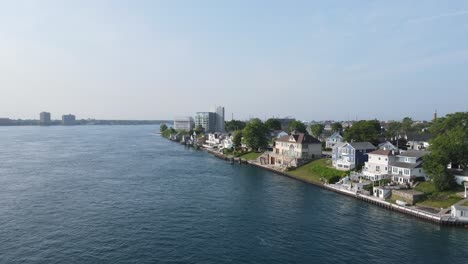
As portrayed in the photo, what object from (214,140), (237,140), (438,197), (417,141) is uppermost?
(417,141)

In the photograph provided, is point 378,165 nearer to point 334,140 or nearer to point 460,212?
point 460,212

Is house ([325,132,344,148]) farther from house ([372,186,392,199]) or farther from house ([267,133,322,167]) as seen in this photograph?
house ([372,186,392,199])

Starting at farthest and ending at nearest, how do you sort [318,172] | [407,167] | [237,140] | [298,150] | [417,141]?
1. [237,140]
2. [417,141]
3. [298,150]
4. [318,172]
5. [407,167]

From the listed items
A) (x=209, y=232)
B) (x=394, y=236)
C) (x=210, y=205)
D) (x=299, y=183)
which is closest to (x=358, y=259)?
(x=394, y=236)

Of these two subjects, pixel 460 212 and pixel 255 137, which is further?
pixel 255 137

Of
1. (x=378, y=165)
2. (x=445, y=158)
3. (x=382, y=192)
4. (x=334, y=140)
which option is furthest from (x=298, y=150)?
(x=445, y=158)

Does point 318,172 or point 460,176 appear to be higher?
point 460,176
